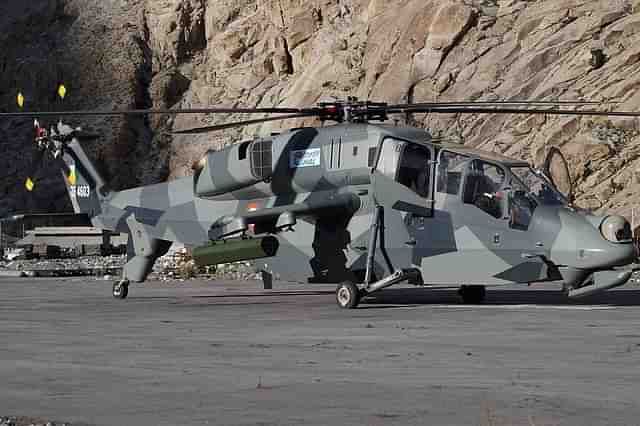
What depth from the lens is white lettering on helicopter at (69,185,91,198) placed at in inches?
942

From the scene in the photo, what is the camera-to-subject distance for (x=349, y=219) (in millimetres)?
18906

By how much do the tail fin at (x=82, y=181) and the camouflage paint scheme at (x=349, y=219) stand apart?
Result: 146cm

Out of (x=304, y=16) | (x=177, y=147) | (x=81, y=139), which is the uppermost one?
(x=304, y=16)

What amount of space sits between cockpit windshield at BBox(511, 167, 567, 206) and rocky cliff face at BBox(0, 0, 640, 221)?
13381 millimetres

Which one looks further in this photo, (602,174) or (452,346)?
(602,174)

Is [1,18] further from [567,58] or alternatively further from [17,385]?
[17,385]

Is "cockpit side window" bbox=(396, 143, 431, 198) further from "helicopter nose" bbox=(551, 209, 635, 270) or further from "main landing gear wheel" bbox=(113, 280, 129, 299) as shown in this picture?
"main landing gear wheel" bbox=(113, 280, 129, 299)

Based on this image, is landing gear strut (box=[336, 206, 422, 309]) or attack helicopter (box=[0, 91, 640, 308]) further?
landing gear strut (box=[336, 206, 422, 309])

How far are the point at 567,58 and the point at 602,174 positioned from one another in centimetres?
625

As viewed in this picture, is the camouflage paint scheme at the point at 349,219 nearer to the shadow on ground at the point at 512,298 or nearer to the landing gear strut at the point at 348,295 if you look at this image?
the landing gear strut at the point at 348,295

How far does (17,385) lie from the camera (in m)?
9.21

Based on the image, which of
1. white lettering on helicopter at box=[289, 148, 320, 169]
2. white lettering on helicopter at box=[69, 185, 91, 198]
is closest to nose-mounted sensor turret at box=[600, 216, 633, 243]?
white lettering on helicopter at box=[289, 148, 320, 169]

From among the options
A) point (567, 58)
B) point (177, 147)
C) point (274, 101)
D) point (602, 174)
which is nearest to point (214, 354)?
point (602, 174)

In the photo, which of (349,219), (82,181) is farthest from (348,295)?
(82,181)
